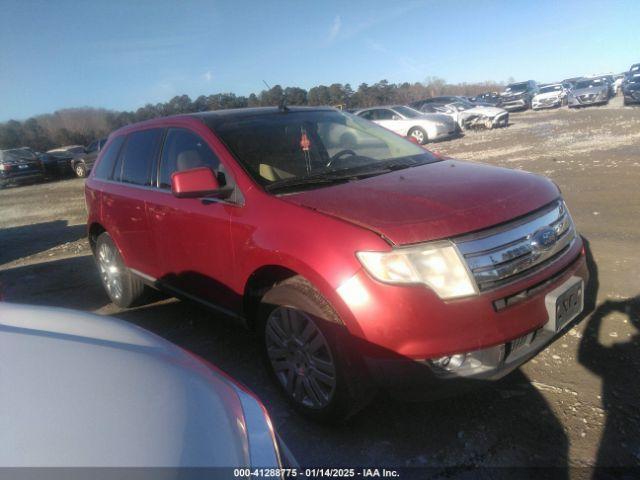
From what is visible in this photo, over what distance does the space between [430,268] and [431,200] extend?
420 millimetres

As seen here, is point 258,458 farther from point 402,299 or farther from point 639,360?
point 639,360

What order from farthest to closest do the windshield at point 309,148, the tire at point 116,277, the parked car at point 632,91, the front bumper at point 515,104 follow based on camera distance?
the front bumper at point 515,104 < the parked car at point 632,91 < the tire at point 116,277 < the windshield at point 309,148

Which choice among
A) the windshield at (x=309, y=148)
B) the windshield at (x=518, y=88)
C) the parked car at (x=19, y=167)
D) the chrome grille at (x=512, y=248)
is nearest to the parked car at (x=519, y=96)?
the windshield at (x=518, y=88)

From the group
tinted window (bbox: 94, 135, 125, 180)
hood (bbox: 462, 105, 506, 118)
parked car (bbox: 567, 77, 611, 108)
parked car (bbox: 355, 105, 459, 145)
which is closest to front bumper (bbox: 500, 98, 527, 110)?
parked car (bbox: 567, 77, 611, 108)

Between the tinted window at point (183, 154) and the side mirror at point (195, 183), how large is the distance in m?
0.32

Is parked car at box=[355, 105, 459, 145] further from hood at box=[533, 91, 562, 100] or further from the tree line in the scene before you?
the tree line

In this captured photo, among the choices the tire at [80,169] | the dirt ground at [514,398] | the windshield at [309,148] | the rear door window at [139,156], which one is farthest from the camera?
the tire at [80,169]

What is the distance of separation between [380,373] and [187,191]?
1.51 m

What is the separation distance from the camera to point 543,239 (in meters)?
2.37

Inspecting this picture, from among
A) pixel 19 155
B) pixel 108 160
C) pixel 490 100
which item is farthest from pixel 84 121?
pixel 108 160

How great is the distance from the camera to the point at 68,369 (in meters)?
1.39

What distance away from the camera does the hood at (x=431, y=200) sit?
215 centimetres

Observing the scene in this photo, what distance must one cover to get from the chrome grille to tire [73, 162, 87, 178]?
879 inches

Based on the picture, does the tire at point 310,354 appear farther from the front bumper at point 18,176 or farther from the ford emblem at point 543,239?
the front bumper at point 18,176
